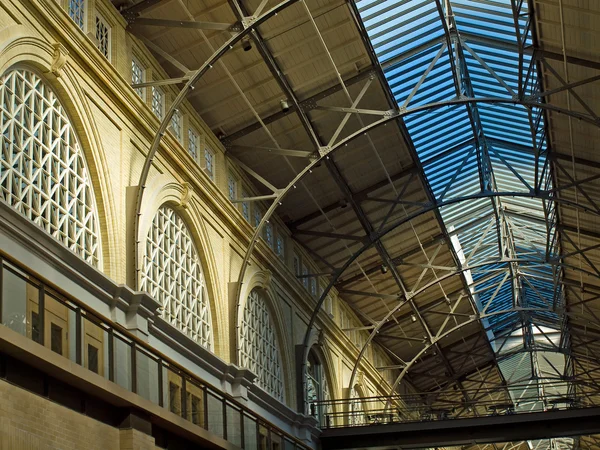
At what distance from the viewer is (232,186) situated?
36.8m

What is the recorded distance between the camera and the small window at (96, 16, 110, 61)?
2638 cm

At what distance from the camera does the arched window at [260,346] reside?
118 ft

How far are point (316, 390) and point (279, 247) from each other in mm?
7744

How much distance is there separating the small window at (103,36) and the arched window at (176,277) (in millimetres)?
5099

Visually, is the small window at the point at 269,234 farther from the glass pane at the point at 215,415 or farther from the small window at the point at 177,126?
the glass pane at the point at 215,415

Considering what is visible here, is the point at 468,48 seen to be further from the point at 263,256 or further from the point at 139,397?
the point at 139,397

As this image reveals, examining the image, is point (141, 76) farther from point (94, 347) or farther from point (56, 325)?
point (56, 325)

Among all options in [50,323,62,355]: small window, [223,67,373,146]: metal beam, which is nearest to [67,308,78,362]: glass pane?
[50,323,62,355]: small window

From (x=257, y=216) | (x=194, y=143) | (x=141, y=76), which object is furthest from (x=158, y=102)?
(x=257, y=216)

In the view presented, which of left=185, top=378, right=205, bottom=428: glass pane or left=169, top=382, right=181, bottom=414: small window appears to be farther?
left=185, top=378, right=205, bottom=428: glass pane

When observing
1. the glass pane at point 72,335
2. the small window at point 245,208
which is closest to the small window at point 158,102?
the small window at point 245,208

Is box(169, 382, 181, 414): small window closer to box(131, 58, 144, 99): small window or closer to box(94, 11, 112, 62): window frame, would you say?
box(94, 11, 112, 62): window frame

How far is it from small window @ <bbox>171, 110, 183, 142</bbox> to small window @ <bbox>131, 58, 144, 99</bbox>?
2270 millimetres

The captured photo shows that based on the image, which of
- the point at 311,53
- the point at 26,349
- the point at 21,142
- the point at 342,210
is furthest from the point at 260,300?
the point at 26,349
